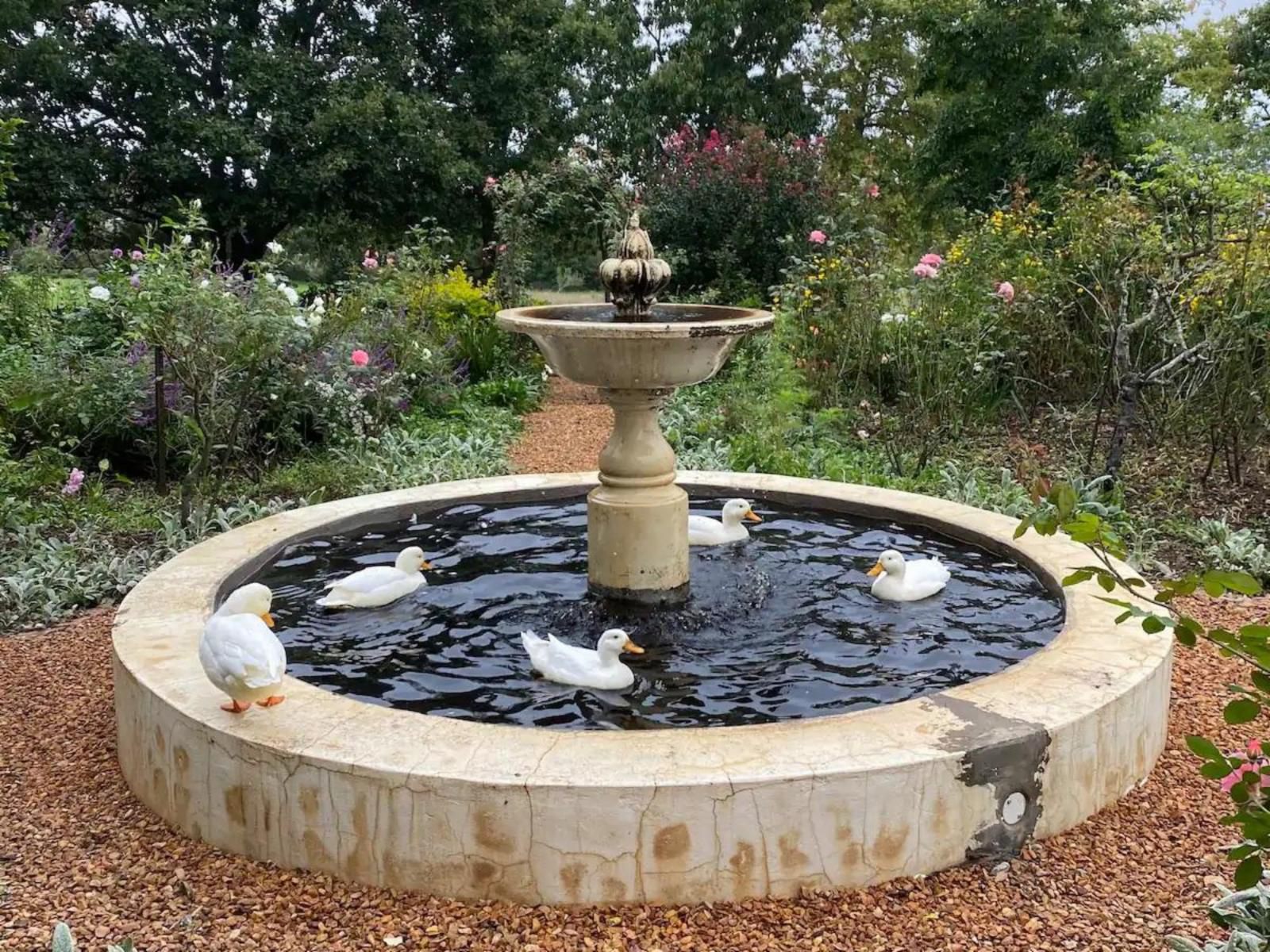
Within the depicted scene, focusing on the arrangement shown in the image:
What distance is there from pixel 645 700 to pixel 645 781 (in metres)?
0.97

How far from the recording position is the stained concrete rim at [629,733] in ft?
8.99

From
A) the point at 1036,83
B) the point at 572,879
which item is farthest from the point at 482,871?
the point at 1036,83

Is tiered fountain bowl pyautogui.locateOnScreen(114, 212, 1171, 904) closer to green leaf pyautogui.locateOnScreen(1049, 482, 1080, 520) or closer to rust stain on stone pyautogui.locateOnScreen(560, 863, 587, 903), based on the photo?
rust stain on stone pyautogui.locateOnScreen(560, 863, 587, 903)

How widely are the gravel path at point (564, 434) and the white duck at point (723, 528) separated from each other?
2238mm

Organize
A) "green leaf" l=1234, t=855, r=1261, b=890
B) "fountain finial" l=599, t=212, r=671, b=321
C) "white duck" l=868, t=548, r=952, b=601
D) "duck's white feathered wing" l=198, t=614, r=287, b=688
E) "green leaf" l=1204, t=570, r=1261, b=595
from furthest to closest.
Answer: "white duck" l=868, t=548, r=952, b=601, "fountain finial" l=599, t=212, r=671, b=321, "duck's white feathered wing" l=198, t=614, r=287, b=688, "green leaf" l=1234, t=855, r=1261, b=890, "green leaf" l=1204, t=570, r=1261, b=595

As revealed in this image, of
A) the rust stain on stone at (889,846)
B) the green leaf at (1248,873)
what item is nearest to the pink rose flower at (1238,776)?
the green leaf at (1248,873)

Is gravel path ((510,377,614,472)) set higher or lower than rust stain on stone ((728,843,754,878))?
lower

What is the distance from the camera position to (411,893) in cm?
279

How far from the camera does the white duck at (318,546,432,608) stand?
4.47 meters

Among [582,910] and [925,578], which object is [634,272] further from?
[582,910]

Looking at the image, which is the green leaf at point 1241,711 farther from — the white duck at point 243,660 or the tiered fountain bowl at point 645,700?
the white duck at point 243,660

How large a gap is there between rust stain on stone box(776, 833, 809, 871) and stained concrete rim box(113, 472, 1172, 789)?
0.58 feet

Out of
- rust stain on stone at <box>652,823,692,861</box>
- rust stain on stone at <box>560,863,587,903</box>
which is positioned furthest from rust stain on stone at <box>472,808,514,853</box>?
rust stain on stone at <box>652,823,692,861</box>

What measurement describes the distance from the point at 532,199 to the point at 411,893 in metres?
12.7
